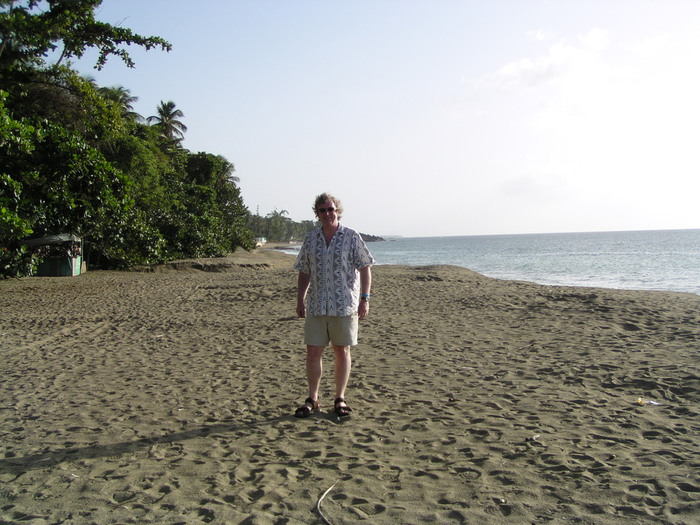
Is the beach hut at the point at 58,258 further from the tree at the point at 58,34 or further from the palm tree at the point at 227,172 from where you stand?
the palm tree at the point at 227,172

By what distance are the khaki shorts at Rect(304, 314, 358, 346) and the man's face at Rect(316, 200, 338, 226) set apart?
27.7 inches

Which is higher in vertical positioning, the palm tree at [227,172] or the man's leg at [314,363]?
the palm tree at [227,172]

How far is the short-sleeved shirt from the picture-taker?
4.37 metres

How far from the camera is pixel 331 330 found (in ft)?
14.6

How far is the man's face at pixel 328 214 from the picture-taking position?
4379 mm

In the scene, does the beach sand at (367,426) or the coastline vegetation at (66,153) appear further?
the coastline vegetation at (66,153)

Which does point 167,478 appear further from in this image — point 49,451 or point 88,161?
point 88,161

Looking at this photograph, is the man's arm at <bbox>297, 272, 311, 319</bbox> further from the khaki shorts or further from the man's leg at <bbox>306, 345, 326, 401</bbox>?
the man's leg at <bbox>306, 345, 326, 401</bbox>

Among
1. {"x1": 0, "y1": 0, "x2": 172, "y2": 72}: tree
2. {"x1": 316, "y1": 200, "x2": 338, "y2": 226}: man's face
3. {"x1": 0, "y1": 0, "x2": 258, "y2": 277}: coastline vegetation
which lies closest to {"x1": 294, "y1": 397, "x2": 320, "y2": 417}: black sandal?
{"x1": 316, "y1": 200, "x2": 338, "y2": 226}: man's face

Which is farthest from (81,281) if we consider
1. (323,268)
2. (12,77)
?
(323,268)

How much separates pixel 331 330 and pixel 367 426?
77 centimetres

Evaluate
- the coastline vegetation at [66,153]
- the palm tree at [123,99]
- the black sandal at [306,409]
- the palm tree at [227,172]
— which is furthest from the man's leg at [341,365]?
the palm tree at [227,172]

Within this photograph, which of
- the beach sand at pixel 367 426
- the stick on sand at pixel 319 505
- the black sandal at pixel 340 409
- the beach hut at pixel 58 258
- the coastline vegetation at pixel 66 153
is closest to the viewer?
the stick on sand at pixel 319 505

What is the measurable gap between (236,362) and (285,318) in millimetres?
3341
